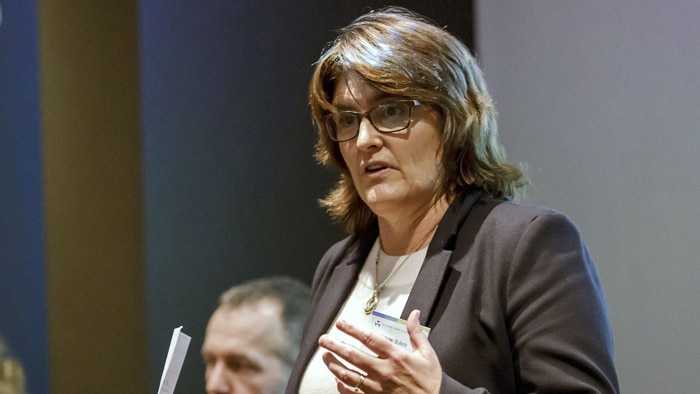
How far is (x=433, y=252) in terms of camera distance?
1.54 m

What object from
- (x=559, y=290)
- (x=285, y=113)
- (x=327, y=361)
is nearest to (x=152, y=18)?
(x=285, y=113)

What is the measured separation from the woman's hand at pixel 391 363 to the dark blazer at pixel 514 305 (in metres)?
0.04

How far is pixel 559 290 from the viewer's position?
133 cm

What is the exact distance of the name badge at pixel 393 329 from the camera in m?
1.31

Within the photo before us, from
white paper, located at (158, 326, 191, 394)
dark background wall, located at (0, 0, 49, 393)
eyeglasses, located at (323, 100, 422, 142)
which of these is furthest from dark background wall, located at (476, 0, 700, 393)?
dark background wall, located at (0, 0, 49, 393)

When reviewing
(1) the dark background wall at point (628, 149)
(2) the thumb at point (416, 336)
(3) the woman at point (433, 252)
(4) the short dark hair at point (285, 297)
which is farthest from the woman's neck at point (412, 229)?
(1) the dark background wall at point (628, 149)

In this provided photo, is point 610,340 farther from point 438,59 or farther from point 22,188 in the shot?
point 22,188

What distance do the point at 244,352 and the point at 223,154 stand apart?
0.54 metres

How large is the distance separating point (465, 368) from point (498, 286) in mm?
158

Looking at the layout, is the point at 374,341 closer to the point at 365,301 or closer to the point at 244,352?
the point at 365,301

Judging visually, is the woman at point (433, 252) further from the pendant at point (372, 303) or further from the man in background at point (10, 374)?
the man in background at point (10, 374)

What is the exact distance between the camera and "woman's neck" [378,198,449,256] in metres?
1.63

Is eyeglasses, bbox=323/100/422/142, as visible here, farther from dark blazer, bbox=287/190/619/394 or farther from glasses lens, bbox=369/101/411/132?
dark blazer, bbox=287/190/619/394

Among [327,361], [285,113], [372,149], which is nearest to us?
[327,361]
